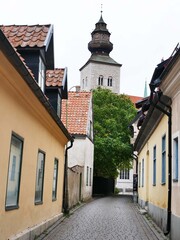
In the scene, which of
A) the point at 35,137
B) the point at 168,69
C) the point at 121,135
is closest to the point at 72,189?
the point at 35,137

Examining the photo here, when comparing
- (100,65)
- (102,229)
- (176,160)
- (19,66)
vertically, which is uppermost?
(100,65)

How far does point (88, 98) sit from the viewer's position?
1101 inches

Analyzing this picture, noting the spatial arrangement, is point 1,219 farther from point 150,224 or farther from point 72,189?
point 72,189

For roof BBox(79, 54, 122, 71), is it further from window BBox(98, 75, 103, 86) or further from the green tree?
the green tree

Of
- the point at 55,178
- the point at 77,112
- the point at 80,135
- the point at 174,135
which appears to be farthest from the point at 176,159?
the point at 77,112

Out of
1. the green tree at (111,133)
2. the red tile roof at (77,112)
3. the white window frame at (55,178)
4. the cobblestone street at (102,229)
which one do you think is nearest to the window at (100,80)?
the green tree at (111,133)

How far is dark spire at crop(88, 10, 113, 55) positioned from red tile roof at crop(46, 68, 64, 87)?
62703 mm

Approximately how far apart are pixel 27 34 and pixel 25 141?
3.92 metres

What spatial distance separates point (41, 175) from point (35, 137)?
5.58 ft

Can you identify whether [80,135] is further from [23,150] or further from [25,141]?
[23,150]

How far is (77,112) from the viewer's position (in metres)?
26.8

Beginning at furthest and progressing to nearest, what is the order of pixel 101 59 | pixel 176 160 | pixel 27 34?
pixel 101 59, pixel 27 34, pixel 176 160

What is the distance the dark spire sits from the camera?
75750mm

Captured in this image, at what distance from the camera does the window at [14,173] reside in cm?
777
